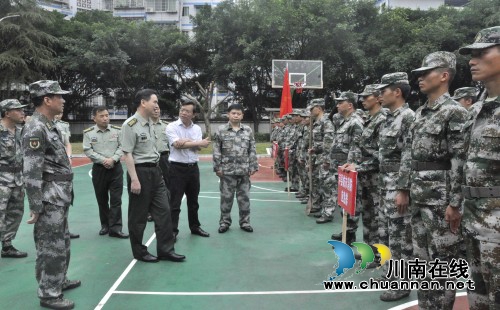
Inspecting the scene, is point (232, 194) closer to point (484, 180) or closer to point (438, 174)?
point (438, 174)

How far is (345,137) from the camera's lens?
16.9 ft

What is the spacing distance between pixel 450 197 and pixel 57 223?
270 cm

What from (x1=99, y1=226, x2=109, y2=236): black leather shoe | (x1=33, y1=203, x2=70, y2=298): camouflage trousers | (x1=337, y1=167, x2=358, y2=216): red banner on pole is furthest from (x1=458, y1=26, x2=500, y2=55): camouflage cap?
(x1=99, y1=226, x2=109, y2=236): black leather shoe

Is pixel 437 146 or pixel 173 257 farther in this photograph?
pixel 173 257

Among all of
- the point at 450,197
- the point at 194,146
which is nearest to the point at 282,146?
the point at 194,146

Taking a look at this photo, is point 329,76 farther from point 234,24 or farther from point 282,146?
point 282,146

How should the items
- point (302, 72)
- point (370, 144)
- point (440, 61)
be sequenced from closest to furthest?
point (440, 61)
point (370, 144)
point (302, 72)

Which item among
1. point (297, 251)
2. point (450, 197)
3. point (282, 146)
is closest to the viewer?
point (450, 197)

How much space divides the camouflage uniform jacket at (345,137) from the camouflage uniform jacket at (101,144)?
275cm

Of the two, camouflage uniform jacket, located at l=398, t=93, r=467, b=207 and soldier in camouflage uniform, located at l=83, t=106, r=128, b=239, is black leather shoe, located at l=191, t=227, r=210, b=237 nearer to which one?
soldier in camouflage uniform, located at l=83, t=106, r=128, b=239

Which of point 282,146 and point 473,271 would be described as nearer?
point 473,271

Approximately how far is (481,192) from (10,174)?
440 cm

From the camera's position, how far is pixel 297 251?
15.4 feet

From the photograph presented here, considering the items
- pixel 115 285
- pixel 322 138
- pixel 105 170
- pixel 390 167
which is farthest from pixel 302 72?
pixel 115 285
